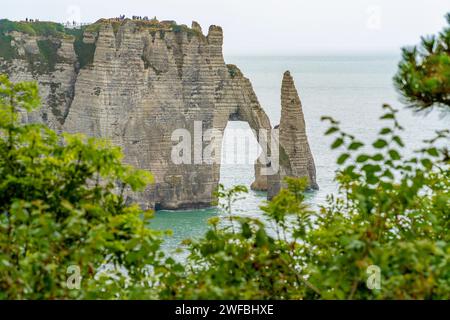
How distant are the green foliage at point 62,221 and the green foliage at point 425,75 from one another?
93.7 inches

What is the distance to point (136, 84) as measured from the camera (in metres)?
58.4

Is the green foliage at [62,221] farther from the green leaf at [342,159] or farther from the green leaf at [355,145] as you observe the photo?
the green leaf at [355,145]

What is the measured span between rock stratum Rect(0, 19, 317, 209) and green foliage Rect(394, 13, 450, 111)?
1913 inches

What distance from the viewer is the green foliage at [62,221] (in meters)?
6.50

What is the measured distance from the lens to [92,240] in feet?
21.3

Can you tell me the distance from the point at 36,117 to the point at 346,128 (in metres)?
38.1

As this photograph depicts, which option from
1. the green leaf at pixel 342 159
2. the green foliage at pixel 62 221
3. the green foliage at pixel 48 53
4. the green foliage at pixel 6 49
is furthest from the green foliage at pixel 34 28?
the green leaf at pixel 342 159

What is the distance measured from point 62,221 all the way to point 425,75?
3298 mm

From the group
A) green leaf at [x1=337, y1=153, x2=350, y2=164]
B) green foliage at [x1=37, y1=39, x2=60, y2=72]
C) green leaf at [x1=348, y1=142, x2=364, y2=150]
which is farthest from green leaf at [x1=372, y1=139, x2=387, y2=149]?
green foliage at [x1=37, y1=39, x2=60, y2=72]

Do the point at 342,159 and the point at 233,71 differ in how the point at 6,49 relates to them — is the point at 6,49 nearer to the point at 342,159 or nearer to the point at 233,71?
the point at 233,71

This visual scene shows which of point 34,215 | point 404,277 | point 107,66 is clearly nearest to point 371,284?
point 404,277

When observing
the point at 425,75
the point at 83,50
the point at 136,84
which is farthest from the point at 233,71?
the point at 425,75
